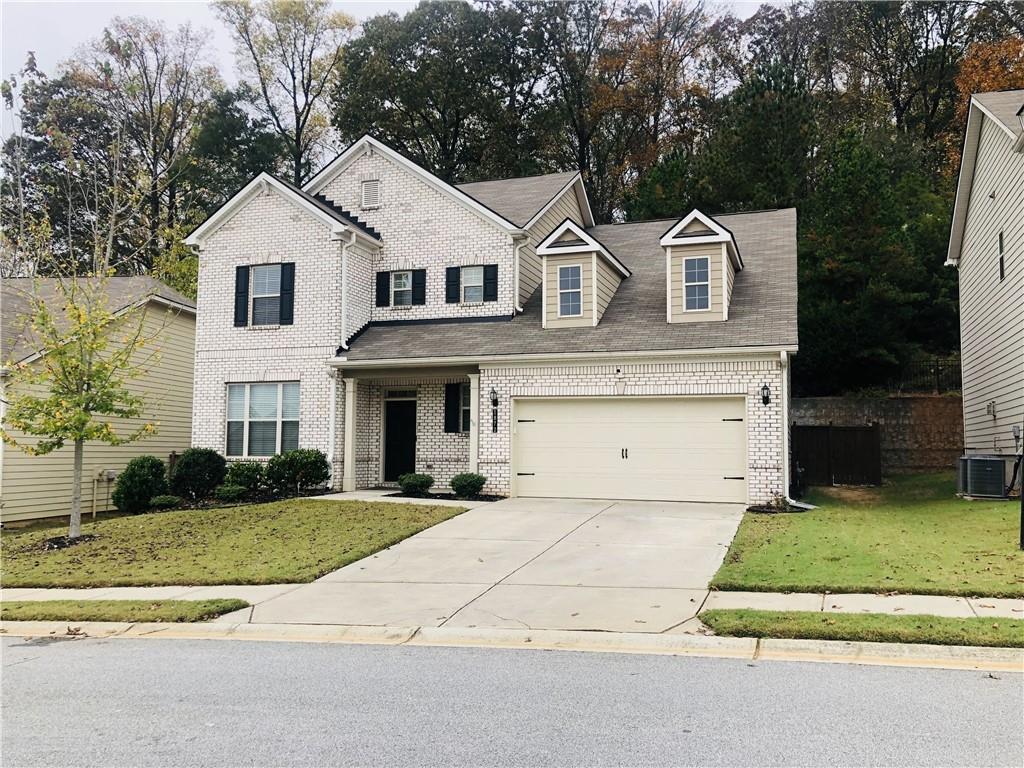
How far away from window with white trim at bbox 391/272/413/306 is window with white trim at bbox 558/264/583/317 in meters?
4.42

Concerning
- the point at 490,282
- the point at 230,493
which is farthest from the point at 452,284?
the point at 230,493

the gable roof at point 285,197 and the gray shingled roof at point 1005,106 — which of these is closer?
the gray shingled roof at point 1005,106

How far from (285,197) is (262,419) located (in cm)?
557

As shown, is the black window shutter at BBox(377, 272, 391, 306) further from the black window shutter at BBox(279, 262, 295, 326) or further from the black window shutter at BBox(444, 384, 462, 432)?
the black window shutter at BBox(444, 384, 462, 432)

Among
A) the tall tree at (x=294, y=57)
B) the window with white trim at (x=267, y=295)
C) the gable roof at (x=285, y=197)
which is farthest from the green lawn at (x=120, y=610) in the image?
the tall tree at (x=294, y=57)

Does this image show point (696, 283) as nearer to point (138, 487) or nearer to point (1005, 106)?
point (1005, 106)

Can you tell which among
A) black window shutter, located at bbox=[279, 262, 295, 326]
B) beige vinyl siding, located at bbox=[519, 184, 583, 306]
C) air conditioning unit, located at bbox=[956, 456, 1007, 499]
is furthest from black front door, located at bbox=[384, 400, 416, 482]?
air conditioning unit, located at bbox=[956, 456, 1007, 499]

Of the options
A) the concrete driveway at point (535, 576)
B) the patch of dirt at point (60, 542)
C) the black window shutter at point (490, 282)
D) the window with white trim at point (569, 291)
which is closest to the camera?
the concrete driveway at point (535, 576)

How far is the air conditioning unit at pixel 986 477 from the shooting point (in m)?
16.5

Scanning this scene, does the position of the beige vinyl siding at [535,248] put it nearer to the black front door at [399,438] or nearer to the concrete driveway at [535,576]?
the black front door at [399,438]

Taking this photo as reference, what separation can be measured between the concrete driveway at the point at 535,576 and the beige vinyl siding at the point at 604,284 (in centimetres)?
568

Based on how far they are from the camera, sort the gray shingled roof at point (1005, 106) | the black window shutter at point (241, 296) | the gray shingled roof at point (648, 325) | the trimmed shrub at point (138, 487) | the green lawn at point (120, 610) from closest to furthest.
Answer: the green lawn at point (120, 610) < the gray shingled roof at point (1005, 106) < the gray shingled roof at point (648, 325) < the trimmed shrub at point (138, 487) < the black window shutter at point (241, 296)

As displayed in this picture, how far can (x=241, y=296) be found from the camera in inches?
848

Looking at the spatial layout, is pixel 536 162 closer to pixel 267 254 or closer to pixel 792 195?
pixel 792 195
